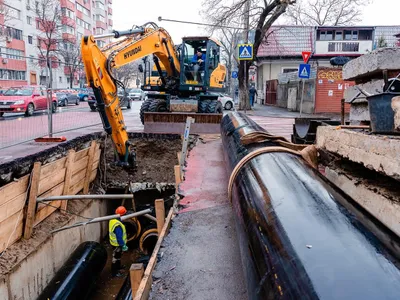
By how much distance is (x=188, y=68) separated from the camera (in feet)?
35.1

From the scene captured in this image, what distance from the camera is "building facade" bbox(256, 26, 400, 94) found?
28.1 metres

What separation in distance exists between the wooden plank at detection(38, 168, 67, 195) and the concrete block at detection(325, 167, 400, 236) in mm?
4583

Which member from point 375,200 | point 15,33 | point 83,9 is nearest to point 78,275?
point 375,200

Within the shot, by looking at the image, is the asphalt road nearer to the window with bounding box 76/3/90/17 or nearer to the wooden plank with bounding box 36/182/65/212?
the wooden plank with bounding box 36/182/65/212

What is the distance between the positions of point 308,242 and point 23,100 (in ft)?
54.0

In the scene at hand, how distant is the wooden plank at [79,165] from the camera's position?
689 centimetres

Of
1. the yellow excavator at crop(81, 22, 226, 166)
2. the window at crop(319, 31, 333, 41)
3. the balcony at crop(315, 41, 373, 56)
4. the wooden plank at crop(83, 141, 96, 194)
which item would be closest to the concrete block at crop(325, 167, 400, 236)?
the yellow excavator at crop(81, 22, 226, 166)

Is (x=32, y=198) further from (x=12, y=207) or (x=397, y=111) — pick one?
(x=397, y=111)

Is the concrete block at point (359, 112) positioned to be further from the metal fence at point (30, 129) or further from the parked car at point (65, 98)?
the parked car at point (65, 98)

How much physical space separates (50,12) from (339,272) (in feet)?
156

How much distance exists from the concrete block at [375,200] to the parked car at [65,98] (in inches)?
823

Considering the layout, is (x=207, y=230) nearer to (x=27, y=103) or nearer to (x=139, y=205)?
(x=139, y=205)

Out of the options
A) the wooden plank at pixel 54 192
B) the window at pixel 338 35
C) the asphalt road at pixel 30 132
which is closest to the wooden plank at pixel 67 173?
the wooden plank at pixel 54 192

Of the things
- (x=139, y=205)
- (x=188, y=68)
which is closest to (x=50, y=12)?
(x=188, y=68)
